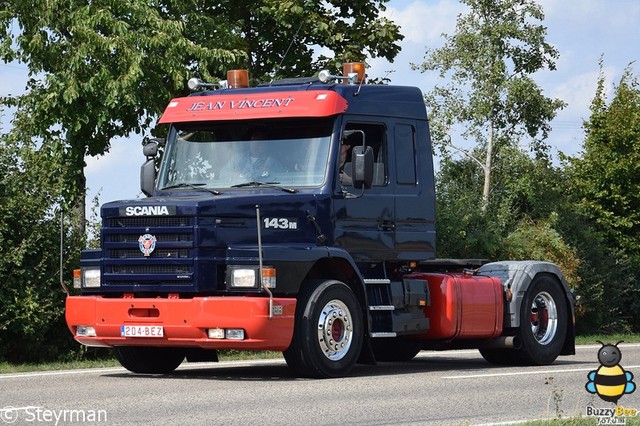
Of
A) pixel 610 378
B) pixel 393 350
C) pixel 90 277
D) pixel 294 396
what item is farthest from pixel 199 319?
pixel 610 378

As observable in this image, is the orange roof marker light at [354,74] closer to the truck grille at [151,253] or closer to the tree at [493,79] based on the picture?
the truck grille at [151,253]

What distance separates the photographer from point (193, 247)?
1407 centimetres

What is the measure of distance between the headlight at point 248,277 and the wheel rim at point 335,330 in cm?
84

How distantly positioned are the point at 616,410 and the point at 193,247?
5.25 meters

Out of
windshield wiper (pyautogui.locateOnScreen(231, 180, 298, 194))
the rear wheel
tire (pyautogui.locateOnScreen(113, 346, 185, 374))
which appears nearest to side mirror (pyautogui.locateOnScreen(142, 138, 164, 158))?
windshield wiper (pyautogui.locateOnScreen(231, 180, 298, 194))

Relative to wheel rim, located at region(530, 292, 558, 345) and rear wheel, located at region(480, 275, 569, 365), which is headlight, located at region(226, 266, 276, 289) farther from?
wheel rim, located at region(530, 292, 558, 345)

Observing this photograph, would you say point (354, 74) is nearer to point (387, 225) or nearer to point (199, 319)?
point (387, 225)

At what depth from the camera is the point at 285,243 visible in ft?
47.9

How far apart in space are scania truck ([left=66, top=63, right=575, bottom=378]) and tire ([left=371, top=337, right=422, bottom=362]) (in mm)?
797

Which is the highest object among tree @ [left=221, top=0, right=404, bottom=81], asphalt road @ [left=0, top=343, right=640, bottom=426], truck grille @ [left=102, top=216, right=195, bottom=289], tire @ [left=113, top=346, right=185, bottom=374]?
tree @ [left=221, top=0, right=404, bottom=81]

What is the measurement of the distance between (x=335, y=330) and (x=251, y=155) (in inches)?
84.1

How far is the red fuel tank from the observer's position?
1638 centimetres

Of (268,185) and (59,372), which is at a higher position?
(268,185)

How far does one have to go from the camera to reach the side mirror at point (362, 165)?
14.8 m
